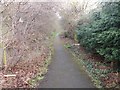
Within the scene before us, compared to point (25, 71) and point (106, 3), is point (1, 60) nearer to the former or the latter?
point (25, 71)

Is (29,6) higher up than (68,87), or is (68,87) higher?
(29,6)

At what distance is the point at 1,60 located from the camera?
13.0 m

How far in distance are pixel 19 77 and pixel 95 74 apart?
4770 mm

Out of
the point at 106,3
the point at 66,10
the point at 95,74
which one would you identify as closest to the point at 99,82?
the point at 95,74

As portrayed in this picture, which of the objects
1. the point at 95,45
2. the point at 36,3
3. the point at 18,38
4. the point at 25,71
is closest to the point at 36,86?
the point at 25,71

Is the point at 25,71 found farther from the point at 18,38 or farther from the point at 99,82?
the point at 99,82

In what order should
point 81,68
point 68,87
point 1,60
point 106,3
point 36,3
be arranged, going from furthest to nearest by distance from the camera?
point 36,3, point 81,68, point 106,3, point 1,60, point 68,87

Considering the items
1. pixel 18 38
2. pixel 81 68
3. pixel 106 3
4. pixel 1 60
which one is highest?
pixel 106 3

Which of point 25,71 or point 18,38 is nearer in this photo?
point 25,71

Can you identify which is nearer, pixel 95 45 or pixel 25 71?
pixel 25 71

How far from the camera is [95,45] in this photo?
15.6m

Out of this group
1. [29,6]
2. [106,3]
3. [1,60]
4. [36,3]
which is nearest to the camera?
[1,60]

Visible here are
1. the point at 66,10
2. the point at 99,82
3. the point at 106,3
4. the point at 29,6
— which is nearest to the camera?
the point at 99,82

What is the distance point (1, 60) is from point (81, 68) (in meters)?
5.74
